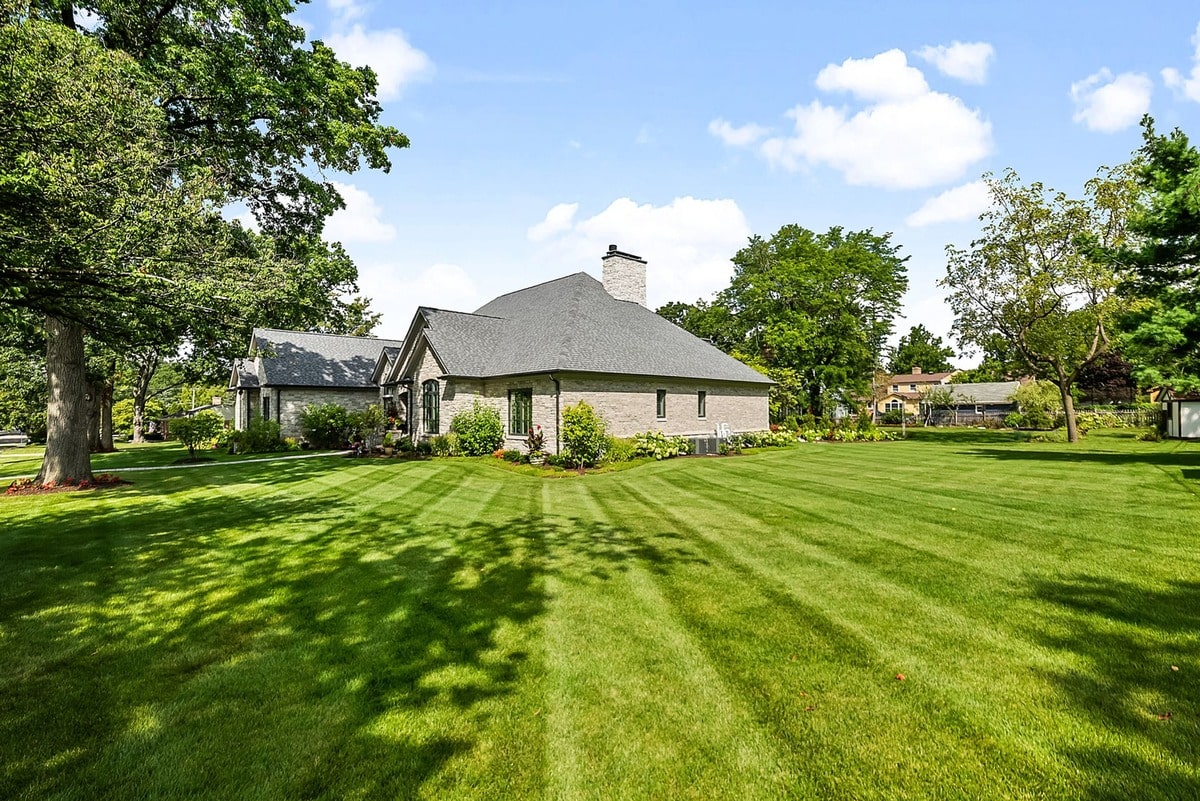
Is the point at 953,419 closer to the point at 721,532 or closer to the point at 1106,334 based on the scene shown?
the point at 1106,334

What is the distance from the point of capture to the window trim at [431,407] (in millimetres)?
22500

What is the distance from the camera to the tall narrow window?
2077 cm

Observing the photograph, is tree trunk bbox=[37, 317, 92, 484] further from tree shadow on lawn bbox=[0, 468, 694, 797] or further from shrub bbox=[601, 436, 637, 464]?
shrub bbox=[601, 436, 637, 464]

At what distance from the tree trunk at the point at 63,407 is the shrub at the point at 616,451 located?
15100mm

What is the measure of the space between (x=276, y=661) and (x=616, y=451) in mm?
15469

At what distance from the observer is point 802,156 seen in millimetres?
17953

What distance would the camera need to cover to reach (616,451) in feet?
64.0

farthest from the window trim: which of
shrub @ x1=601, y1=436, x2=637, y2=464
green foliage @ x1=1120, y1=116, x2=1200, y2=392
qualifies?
green foliage @ x1=1120, y1=116, x2=1200, y2=392

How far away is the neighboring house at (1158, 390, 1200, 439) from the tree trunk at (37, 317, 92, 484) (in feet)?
163

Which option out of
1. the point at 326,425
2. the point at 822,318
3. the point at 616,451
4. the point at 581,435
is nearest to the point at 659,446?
the point at 616,451

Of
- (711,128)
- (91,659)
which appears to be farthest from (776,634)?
(711,128)

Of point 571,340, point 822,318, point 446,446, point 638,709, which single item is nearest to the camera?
point 638,709

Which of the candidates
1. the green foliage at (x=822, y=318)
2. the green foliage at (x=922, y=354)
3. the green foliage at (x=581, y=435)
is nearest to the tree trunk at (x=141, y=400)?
the green foliage at (x=581, y=435)

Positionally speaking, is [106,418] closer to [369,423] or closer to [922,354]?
[369,423]
